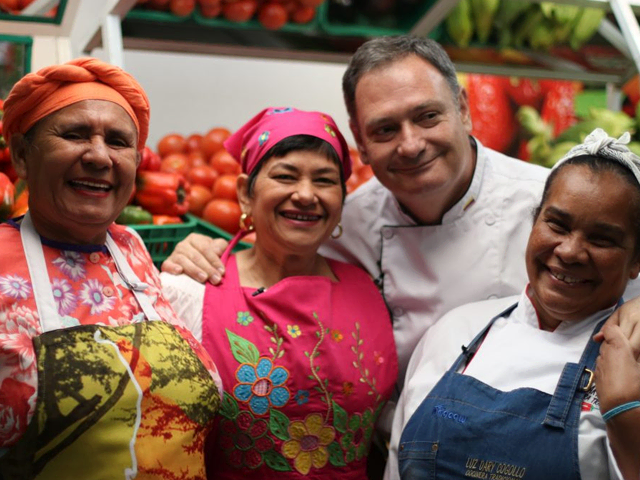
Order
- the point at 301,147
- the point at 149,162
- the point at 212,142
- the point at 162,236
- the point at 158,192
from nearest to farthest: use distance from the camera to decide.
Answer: the point at 301,147 → the point at 162,236 → the point at 158,192 → the point at 149,162 → the point at 212,142

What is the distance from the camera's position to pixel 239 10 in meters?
2.88

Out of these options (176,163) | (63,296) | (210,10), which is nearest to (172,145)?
(176,163)

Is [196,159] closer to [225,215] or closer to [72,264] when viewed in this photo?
[225,215]

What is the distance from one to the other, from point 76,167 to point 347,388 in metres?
0.87

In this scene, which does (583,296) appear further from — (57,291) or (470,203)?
(57,291)

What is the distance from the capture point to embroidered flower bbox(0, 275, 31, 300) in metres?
1.38

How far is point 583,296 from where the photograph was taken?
1666 millimetres

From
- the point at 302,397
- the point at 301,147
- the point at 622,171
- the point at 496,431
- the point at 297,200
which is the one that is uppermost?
the point at 622,171

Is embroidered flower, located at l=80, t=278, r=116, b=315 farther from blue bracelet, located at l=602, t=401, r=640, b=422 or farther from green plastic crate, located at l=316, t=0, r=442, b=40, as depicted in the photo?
green plastic crate, located at l=316, t=0, r=442, b=40

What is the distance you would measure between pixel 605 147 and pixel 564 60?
1979 millimetres

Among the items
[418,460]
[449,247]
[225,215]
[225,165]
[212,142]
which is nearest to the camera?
[418,460]

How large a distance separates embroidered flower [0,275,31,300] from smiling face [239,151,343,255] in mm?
704

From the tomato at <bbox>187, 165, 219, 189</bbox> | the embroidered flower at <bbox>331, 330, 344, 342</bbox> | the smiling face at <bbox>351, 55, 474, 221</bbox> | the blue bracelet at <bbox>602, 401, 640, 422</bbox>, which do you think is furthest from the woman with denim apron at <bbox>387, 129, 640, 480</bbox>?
the tomato at <bbox>187, 165, 219, 189</bbox>

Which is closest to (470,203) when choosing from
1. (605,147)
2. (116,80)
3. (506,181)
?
(506,181)
